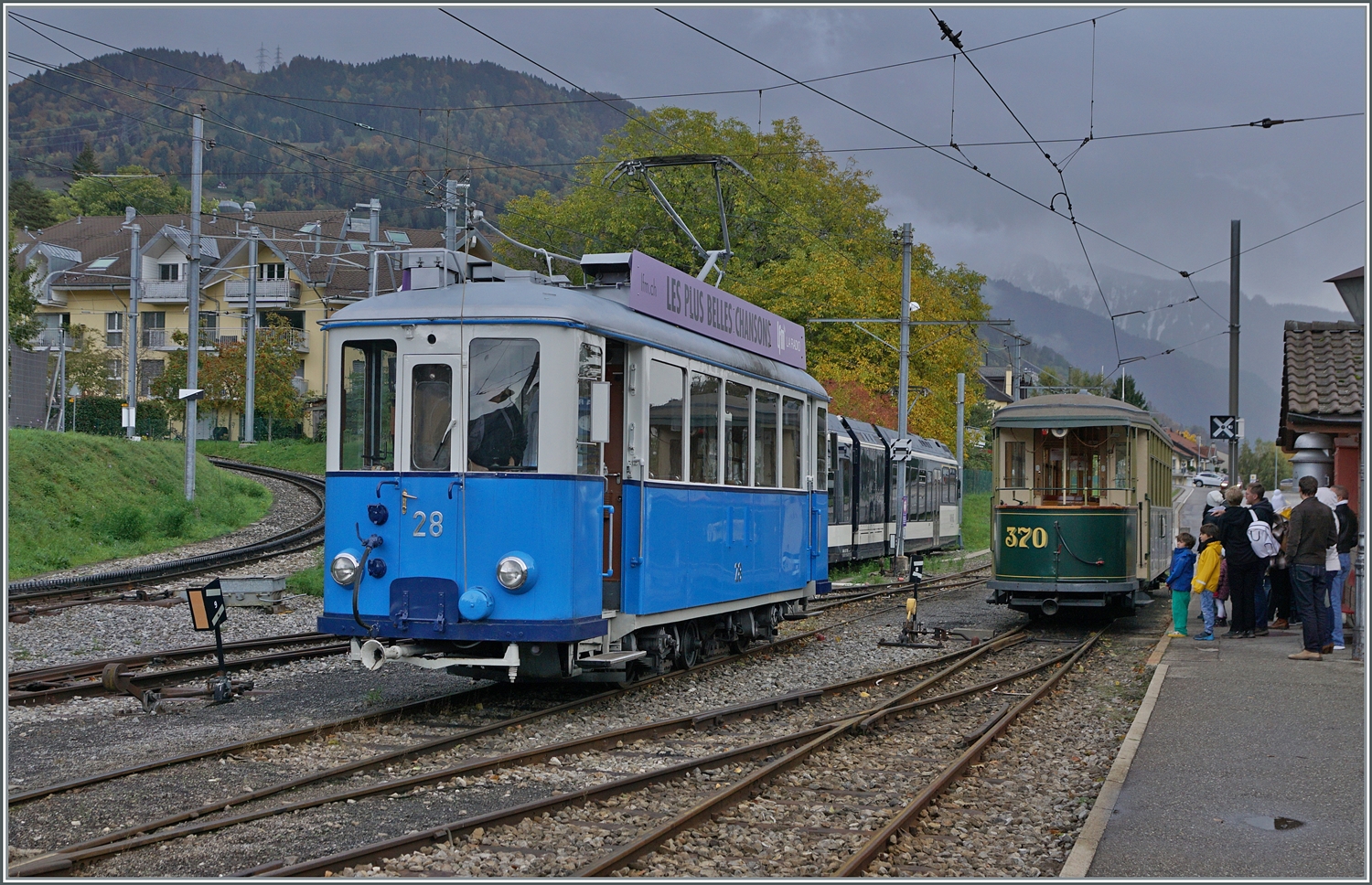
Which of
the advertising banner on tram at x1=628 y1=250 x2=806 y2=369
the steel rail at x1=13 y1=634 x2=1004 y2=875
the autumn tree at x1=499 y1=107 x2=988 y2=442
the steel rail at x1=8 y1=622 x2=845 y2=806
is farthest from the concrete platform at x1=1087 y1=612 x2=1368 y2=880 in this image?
the autumn tree at x1=499 y1=107 x2=988 y2=442

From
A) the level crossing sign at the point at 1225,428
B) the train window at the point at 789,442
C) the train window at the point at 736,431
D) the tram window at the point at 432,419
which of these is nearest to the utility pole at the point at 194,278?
the train window at the point at 789,442

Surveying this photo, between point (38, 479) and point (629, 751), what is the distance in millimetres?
19851

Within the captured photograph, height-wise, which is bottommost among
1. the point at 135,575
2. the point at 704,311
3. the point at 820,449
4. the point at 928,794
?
the point at 928,794

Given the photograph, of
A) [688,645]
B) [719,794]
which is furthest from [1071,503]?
[719,794]

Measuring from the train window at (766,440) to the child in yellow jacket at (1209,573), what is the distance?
Result: 213 inches

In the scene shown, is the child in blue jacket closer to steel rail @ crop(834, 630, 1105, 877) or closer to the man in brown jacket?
the man in brown jacket

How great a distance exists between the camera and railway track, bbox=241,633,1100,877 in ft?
20.4

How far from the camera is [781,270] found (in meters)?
41.5

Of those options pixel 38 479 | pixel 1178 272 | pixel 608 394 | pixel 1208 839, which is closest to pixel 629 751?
pixel 608 394

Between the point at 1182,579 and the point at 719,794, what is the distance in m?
10.1

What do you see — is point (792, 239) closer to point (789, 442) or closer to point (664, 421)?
point (789, 442)

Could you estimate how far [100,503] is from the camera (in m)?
25.9

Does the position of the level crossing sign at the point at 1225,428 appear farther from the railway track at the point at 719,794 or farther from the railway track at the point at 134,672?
the railway track at the point at 134,672

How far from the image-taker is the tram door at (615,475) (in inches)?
406
